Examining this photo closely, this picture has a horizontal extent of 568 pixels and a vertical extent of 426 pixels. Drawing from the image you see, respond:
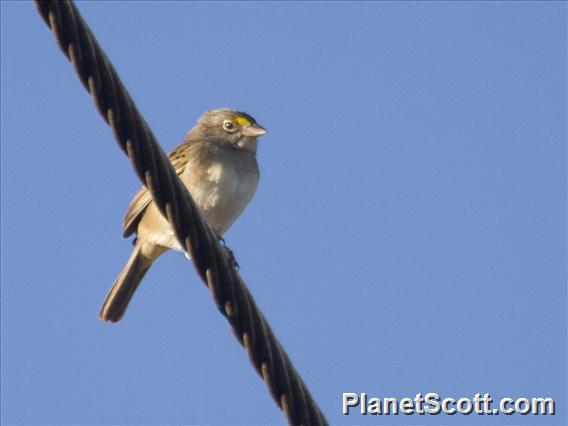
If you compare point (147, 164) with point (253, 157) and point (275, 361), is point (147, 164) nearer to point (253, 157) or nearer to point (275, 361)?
point (275, 361)

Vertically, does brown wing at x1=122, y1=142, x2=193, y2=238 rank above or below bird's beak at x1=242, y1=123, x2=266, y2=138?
below

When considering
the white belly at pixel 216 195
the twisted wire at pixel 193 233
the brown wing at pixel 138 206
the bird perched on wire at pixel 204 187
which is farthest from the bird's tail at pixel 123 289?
the twisted wire at pixel 193 233

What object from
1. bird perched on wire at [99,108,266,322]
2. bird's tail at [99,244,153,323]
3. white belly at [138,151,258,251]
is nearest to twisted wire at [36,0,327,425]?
bird perched on wire at [99,108,266,322]

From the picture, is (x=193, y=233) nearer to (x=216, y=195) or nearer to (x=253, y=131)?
(x=216, y=195)

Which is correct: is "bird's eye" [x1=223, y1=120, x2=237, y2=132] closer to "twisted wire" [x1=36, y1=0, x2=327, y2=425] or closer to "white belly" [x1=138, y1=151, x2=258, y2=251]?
"white belly" [x1=138, y1=151, x2=258, y2=251]

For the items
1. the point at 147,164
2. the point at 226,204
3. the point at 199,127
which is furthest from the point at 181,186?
the point at 199,127

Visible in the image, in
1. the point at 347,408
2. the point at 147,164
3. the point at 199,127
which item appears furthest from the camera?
the point at 199,127
